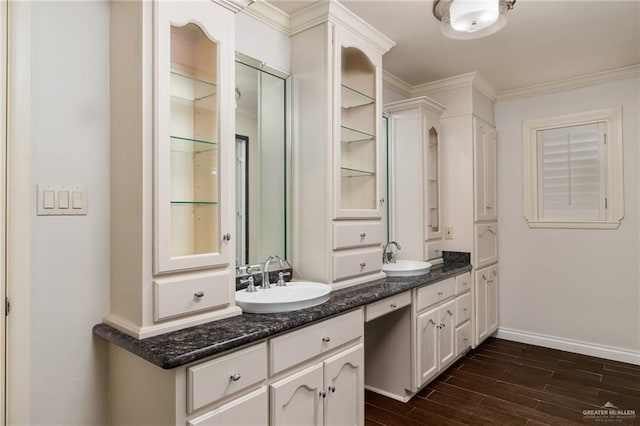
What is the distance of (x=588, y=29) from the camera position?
97.8 inches

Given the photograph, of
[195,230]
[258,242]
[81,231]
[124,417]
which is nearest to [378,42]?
[258,242]

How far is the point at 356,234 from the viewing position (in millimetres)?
2312

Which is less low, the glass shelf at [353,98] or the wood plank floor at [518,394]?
the glass shelf at [353,98]

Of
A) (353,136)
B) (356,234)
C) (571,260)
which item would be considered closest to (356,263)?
(356,234)

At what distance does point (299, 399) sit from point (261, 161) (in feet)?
4.07

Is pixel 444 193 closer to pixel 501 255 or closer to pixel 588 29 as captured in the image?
pixel 501 255

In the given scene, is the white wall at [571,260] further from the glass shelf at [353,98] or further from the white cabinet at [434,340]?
the glass shelf at [353,98]

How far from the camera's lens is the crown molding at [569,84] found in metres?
3.18

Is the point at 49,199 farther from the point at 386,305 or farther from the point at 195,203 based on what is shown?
the point at 386,305

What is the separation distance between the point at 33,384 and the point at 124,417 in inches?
13.4

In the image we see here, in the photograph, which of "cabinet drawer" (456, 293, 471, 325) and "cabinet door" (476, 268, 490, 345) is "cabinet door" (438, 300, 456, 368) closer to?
"cabinet drawer" (456, 293, 471, 325)

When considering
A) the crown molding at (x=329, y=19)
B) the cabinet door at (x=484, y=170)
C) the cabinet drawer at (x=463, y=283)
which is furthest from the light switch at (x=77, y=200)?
the cabinet door at (x=484, y=170)

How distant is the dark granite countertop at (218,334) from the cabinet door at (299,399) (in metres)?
0.23

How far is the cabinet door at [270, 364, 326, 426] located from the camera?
1522 millimetres
